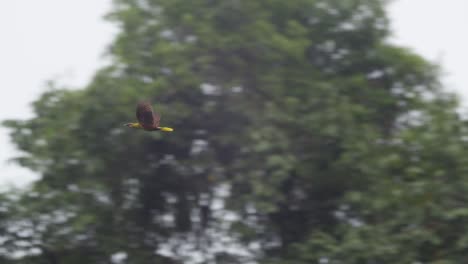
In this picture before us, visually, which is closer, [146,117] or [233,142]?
[146,117]

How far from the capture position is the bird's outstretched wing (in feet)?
20.5

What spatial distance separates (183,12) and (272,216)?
3.33 metres

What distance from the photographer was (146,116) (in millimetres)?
6305

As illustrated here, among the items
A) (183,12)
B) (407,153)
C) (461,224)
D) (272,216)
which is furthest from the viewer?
(183,12)

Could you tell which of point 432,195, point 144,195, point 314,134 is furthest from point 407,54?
point 144,195

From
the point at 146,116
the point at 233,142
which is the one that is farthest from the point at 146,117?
the point at 233,142

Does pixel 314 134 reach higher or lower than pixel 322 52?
lower

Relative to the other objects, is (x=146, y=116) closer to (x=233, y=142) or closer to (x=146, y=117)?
(x=146, y=117)

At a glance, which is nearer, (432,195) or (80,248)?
(432,195)

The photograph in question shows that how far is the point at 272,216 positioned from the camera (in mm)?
11641

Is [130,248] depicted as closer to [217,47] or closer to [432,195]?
[217,47]

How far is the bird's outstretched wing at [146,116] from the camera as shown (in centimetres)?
626

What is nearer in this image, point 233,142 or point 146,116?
point 146,116

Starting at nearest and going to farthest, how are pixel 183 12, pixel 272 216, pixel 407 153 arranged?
pixel 407 153
pixel 272 216
pixel 183 12
